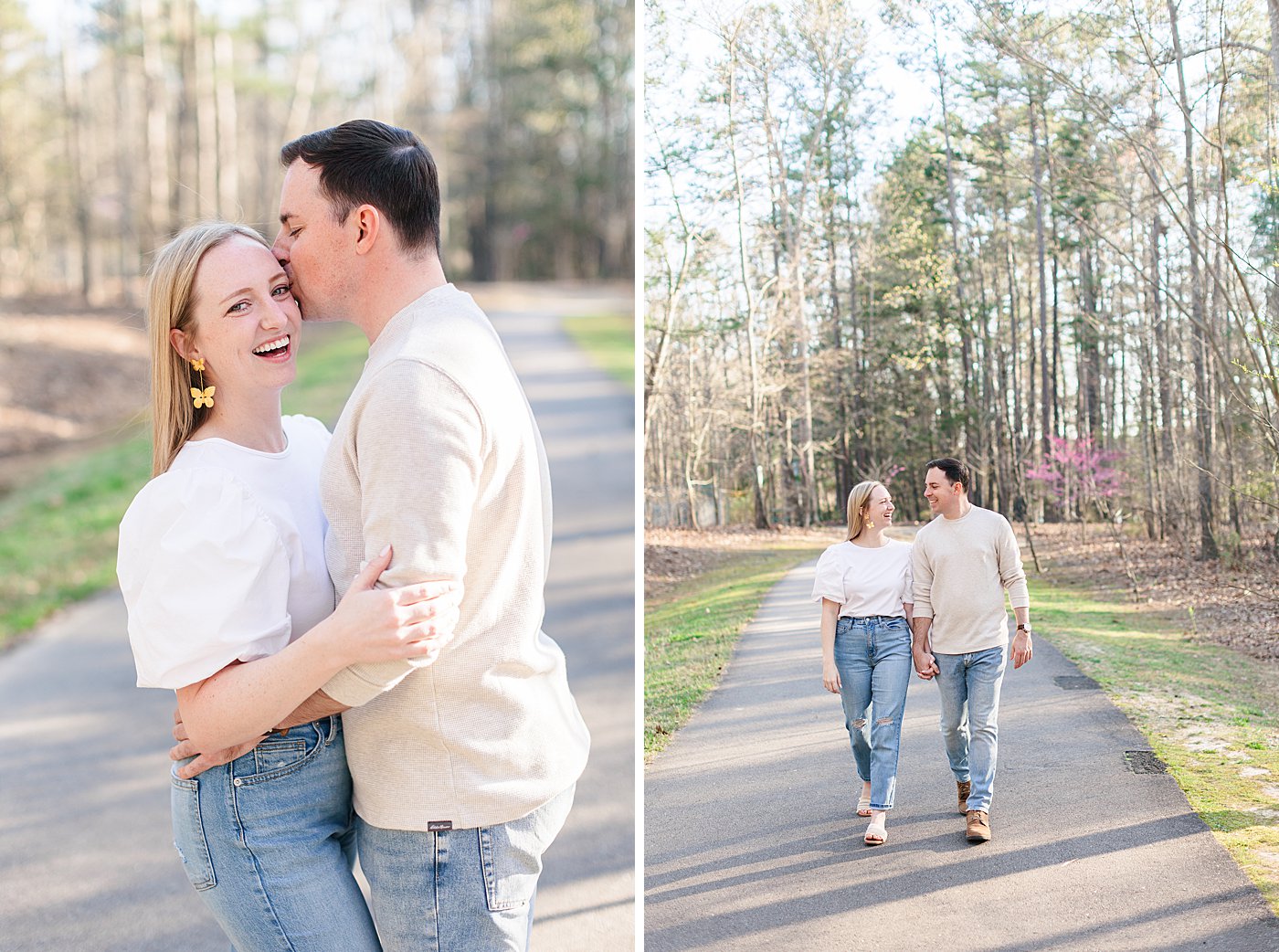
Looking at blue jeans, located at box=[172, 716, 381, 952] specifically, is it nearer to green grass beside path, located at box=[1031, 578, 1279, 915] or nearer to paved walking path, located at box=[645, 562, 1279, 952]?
paved walking path, located at box=[645, 562, 1279, 952]

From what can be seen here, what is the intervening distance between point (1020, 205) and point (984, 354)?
29 cm

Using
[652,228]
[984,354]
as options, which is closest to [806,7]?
[652,228]

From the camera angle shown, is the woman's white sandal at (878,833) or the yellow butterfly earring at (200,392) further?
the woman's white sandal at (878,833)

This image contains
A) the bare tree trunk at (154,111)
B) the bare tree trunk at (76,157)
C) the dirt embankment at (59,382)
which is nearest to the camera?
the dirt embankment at (59,382)

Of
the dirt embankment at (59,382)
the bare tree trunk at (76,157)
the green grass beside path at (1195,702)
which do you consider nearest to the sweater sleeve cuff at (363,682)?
the green grass beside path at (1195,702)

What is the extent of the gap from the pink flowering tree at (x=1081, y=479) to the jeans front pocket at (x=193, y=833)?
1582mm

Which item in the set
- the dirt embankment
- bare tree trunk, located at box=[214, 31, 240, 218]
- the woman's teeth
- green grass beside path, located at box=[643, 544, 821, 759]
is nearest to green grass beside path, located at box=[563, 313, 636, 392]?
the dirt embankment

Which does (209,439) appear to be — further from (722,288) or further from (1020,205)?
(1020,205)

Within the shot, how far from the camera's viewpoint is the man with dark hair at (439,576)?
4.83 feet

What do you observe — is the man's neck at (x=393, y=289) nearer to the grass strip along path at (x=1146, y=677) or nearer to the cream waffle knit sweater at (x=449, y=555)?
the cream waffle knit sweater at (x=449, y=555)

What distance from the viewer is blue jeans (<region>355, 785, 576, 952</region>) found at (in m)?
1.57

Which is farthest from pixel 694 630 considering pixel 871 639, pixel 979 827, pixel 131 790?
Result: pixel 131 790

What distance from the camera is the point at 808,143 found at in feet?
7.54

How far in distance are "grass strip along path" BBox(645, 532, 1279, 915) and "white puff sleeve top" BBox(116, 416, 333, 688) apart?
3.50 ft
